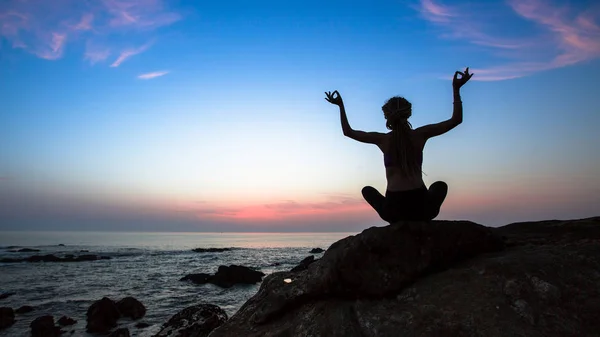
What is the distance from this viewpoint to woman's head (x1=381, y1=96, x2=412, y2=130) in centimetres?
565

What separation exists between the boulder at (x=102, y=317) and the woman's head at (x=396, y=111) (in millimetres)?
18750

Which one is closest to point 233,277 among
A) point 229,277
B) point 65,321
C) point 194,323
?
point 229,277

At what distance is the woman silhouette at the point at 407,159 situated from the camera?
564cm

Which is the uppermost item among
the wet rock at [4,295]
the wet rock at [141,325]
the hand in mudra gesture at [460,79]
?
the hand in mudra gesture at [460,79]

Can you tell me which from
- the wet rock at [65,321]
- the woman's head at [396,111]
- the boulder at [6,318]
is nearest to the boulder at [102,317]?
the wet rock at [65,321]

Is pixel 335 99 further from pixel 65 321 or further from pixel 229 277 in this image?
pixel 229 277

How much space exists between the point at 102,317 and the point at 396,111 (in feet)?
64.6

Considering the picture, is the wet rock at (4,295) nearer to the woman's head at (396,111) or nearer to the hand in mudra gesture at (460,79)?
the woman's head at (396,111)

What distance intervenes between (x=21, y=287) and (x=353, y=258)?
37.4 metres

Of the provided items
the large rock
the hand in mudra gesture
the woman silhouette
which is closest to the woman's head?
the woman silhouette

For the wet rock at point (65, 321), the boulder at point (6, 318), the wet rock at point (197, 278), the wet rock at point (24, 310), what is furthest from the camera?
the wet rock at point (197, 278)

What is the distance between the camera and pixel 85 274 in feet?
131

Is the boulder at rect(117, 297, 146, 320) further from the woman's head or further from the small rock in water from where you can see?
the woman's head

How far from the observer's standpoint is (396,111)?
5637 millimetres
